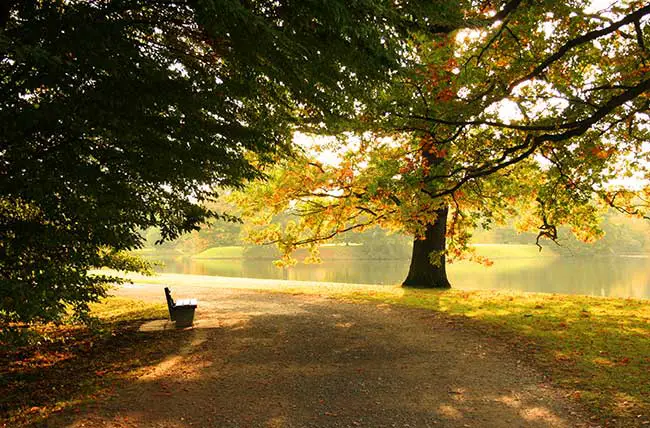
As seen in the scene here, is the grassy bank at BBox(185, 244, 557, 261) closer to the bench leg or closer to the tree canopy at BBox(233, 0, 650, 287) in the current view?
the tree canopy at BBox(233, 0, 650, 287)

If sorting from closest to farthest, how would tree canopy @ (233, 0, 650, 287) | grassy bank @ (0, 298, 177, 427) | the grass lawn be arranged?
grassy bank @ (0, 298, 177, 427) → the grass lawn → tree canopy @ (233, 0, 650, 287)

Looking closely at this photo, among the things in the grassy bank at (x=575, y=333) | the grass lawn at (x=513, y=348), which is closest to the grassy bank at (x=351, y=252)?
the grassy bank at (x=575, y=333)

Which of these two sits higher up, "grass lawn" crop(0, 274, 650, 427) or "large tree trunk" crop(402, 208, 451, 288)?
"large tree trunk" crop(402, 208, 451, 288)

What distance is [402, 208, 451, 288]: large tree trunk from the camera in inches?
657

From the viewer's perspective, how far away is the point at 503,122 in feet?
32.2

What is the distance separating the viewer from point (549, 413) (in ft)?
16.3

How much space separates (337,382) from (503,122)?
22.9ft

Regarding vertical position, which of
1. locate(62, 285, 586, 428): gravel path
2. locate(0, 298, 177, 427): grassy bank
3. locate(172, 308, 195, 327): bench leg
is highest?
locate(172, 308, 195, 327): bench leg

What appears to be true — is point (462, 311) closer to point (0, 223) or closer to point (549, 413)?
point (549, 413)

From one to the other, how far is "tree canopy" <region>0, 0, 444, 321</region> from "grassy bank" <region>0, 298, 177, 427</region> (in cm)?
113

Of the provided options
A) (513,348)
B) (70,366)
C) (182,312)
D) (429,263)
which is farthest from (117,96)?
(429,263)

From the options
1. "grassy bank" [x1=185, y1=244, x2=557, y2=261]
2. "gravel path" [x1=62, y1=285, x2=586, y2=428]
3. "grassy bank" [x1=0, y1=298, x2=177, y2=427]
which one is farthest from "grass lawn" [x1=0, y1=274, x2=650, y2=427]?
"grassy bank" [x1=185, y1=244, x2=557, y2=261]

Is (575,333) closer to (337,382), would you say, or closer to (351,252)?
(337,382)

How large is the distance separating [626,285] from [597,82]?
30.8 meters
